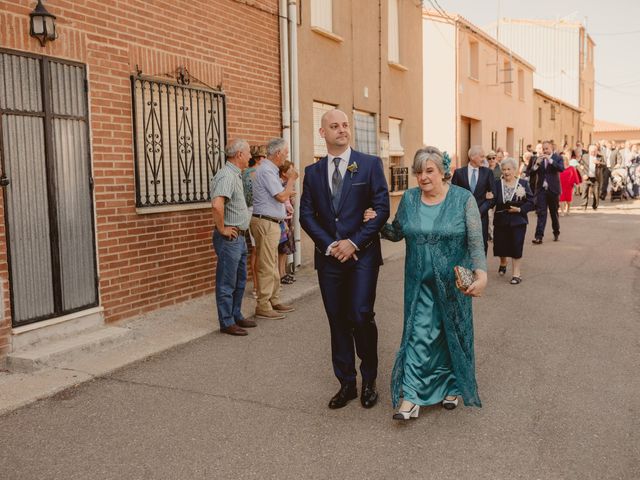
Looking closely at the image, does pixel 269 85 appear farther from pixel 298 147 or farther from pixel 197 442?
pixel 197 442

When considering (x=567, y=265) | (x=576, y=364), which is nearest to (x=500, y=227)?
(x=567, y=265)

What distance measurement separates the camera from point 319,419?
4.46m

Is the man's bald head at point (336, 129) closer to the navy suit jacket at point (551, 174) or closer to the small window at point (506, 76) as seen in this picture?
the navy suit jacket at point (551, 174)

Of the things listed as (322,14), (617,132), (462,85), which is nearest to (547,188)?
(322,14)

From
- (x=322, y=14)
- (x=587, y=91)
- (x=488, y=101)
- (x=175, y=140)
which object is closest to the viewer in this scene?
(x=175, y=140)

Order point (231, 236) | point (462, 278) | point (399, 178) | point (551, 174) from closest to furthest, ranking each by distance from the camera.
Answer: point (462, 278)
point (231, 236)
point (551, 174)
point (399, 178)

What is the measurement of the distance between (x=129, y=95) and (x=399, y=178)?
953 cm

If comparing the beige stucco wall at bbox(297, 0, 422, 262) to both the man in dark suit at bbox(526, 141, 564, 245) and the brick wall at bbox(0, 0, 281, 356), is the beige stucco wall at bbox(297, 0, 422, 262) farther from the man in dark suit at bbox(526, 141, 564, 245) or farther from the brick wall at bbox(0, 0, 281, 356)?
the man in dark suit at bbox(526, 141, 564, 245)

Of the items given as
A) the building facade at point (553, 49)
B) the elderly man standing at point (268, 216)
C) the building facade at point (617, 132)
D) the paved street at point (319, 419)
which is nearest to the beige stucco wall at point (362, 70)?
the elderly man standing at point (268, 216)

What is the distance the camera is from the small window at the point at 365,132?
13414mm

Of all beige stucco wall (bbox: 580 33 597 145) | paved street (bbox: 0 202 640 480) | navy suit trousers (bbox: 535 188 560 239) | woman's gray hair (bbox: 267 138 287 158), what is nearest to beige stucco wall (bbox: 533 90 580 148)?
beige stucco wall (bbox: 580 33 597 145)

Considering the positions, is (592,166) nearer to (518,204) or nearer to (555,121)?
(518,204)

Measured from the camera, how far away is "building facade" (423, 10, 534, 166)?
74.8 feet

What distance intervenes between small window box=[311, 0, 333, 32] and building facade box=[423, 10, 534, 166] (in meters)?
10.8
